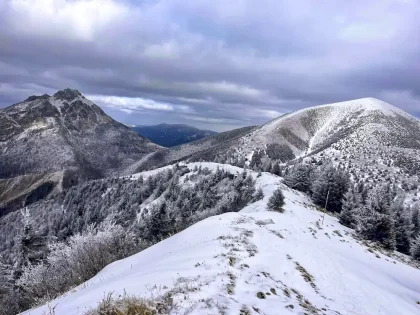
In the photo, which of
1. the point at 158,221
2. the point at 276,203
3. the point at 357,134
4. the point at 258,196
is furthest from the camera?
the point at 357,134

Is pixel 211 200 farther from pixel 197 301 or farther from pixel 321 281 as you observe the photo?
pixel 197 301

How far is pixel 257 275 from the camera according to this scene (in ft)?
32.5

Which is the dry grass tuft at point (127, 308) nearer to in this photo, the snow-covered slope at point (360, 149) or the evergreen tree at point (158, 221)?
the evergreen tree at point (158, 221)

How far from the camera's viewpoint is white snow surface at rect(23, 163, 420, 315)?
753cm

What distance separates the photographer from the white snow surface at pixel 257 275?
753 centimetres

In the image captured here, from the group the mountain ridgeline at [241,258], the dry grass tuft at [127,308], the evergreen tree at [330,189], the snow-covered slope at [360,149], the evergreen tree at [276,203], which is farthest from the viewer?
the snow-covered slope at [360,149]

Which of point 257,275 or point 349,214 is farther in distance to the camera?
point 349,214

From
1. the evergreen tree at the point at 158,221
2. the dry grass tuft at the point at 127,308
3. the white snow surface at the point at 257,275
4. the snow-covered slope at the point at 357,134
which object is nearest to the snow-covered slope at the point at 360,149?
the snow-covered slope at the point at 357,134

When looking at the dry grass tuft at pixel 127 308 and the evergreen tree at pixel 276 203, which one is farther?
the evergreen tree at pixel 276 203

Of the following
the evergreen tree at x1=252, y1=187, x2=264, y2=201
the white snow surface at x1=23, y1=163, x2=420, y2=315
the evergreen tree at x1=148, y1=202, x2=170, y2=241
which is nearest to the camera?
the white snow surface at x1=23, y1=163, x2=420, y2=315

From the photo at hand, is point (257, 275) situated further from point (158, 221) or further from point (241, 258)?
point (158, 221)

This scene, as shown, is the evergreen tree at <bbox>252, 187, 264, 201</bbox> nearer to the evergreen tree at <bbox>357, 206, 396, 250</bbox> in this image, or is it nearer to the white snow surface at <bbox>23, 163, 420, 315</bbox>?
the evergreen tree at <bbox>357, 206, 396, 250</bbox>

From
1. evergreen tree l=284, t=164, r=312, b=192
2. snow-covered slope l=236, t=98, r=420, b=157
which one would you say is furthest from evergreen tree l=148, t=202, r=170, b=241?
snow-covered slope l=236, t=98, r=420, b=157

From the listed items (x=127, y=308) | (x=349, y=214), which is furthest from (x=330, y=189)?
(x=127, y=308)
